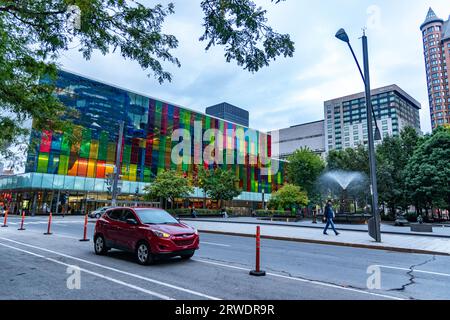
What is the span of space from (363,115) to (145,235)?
16137cm

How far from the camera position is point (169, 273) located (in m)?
7.06

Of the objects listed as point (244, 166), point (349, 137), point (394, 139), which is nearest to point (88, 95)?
point (244, 166)

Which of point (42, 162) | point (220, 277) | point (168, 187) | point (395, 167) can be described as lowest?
point (220, 277)

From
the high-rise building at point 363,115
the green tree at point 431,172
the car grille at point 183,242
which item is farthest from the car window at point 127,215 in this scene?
the high-rise building at point 363,115

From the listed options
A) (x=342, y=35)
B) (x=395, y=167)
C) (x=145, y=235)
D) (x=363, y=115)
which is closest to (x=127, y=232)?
(x=145, y=235)

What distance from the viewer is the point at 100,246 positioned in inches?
381

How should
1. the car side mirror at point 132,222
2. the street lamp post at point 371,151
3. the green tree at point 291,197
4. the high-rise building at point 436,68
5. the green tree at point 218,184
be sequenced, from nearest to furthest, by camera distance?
the car side mirror at point 132,222, the street lamp post at point 371,151, the green tree at point 291,197, the green tree at point 218,184, the high-rise building at point 436,68

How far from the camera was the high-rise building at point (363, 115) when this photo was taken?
142 metres

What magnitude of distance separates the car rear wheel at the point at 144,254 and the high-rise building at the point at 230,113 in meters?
138

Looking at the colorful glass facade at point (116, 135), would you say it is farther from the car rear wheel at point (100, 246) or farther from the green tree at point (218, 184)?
the car rear wheel at point (100, 246)

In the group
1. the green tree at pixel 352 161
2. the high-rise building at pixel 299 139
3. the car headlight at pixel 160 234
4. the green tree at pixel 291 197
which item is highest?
the high-rise building at pixel 299 139

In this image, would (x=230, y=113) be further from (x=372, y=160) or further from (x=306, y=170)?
(x=372, y=160)

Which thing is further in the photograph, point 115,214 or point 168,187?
point 168,187
